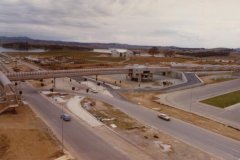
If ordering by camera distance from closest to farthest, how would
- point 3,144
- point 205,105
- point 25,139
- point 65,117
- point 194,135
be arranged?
point 3,144 < point 25,139 < point 194,135 < point 65,117 < point 205,105


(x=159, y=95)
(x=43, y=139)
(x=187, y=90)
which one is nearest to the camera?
(x=43, y=139)

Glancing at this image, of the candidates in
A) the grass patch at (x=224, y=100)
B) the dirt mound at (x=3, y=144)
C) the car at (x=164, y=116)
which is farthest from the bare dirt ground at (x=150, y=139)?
the grass patch at (x=224, y=100)

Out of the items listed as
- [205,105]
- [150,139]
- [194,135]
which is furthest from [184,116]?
[150,139]

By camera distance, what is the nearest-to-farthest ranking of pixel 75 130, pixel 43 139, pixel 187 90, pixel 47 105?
pixel 43 139
pixel 75 130
pixel 47 105
pixel 187 90

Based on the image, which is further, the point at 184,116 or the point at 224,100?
the point at 224,100

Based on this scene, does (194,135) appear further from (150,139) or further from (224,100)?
(224,100)

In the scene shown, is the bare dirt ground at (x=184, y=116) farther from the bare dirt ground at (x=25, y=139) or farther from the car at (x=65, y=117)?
the bare dirt ground at (x=25, y=139)

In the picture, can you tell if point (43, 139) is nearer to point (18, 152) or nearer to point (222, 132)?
point (18, 152)

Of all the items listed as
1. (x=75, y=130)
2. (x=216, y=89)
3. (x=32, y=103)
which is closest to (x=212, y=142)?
(x=75, y=130)
